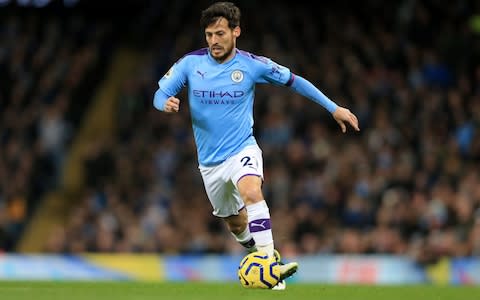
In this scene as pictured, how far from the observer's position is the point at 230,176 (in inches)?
434

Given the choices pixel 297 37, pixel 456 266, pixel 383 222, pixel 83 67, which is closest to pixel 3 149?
pixel 83 67

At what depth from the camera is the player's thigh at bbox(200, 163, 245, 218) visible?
11.1m

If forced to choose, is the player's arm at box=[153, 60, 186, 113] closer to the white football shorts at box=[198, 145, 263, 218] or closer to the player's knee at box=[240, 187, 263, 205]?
the white football shorts at box=[198, 145, 263, 218]

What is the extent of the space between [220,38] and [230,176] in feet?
4.17

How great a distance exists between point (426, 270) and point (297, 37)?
6.65 meters

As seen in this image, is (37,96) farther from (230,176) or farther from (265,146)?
(230,176)

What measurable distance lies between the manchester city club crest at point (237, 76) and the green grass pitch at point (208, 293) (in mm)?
1898

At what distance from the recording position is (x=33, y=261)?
1741cm

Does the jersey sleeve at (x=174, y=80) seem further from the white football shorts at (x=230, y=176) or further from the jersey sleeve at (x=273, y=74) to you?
the white football shorts at (x=230, y=176)

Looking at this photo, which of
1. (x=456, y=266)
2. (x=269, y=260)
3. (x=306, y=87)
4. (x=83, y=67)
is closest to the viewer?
(x=269, y=260)

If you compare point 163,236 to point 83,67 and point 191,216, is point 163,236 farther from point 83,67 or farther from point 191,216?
point 83,67

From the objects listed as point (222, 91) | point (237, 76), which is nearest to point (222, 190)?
point (222, 91)

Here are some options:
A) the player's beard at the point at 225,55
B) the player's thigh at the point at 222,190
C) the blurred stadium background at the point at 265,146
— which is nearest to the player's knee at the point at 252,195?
the player's thigh at the point at 222,190

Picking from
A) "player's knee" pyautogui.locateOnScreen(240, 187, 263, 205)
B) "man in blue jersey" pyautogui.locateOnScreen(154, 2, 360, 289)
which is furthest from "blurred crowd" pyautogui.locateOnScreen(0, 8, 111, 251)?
"player's knee" pyautogui.locateOnScreen(240, 187, 263, 205)
